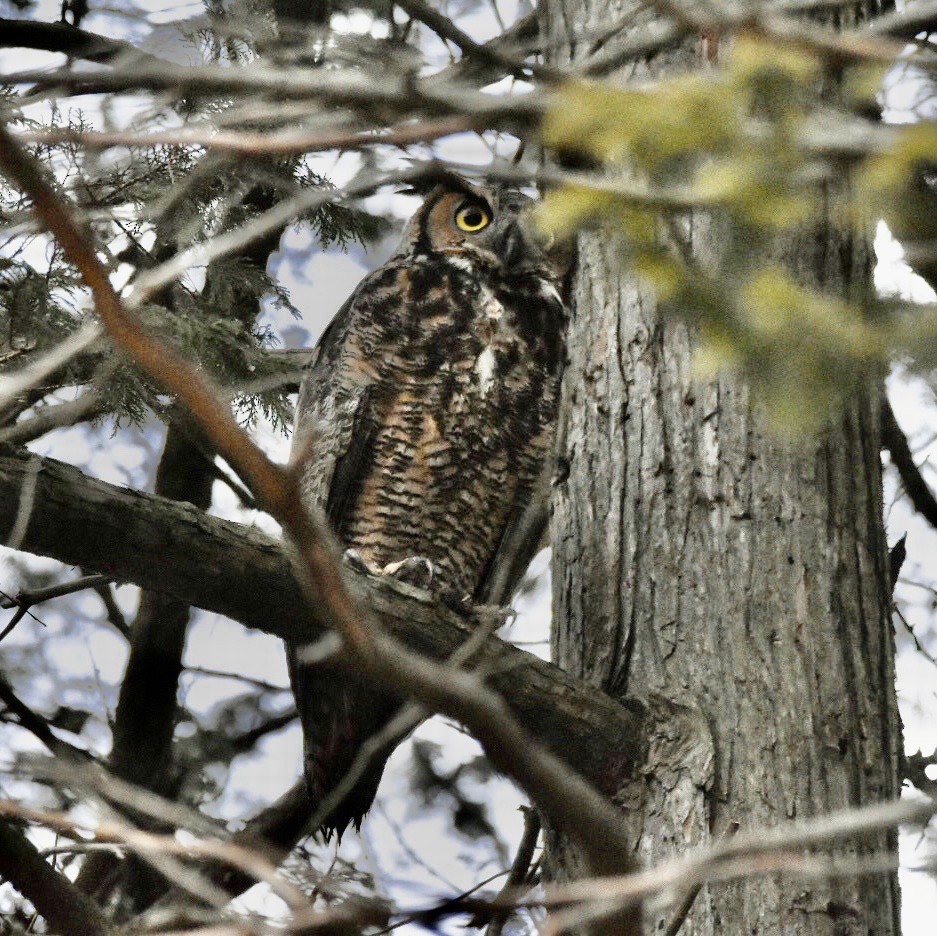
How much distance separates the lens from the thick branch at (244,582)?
1931mm

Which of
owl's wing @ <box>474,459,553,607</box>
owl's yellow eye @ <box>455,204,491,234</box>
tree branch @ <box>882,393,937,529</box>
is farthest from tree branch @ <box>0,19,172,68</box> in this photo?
tree branch @ <box>882,393,937,529</box>

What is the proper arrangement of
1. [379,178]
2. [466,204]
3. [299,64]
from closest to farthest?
[379,178], [299,64], [466,204]

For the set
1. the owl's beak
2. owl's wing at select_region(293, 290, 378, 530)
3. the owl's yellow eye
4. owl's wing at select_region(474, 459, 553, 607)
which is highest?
the owl's yellow eye

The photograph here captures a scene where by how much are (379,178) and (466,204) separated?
7.36ft

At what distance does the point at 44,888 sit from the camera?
1.86m

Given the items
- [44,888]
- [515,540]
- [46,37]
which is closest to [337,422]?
[515,540]

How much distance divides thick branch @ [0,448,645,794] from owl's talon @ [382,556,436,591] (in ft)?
3.07

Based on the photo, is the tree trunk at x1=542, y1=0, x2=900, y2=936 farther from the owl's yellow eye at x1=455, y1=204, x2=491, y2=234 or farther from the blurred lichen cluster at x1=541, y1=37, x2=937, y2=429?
the owl's yellow eye at x1=455, y1=204, x2=491, y2=234

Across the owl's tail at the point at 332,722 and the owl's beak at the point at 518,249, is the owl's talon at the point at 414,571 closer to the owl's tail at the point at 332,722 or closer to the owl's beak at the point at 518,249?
the owl's tail at the point at 332,722

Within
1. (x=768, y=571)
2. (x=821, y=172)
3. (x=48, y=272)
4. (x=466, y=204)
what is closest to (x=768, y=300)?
(x=821, y=172)

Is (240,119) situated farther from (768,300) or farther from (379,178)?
(768,300)

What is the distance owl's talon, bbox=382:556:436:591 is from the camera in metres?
3.31

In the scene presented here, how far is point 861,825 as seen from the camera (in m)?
0.99

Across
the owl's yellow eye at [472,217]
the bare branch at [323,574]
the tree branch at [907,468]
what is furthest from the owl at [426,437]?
the bare branch at [323,574]
